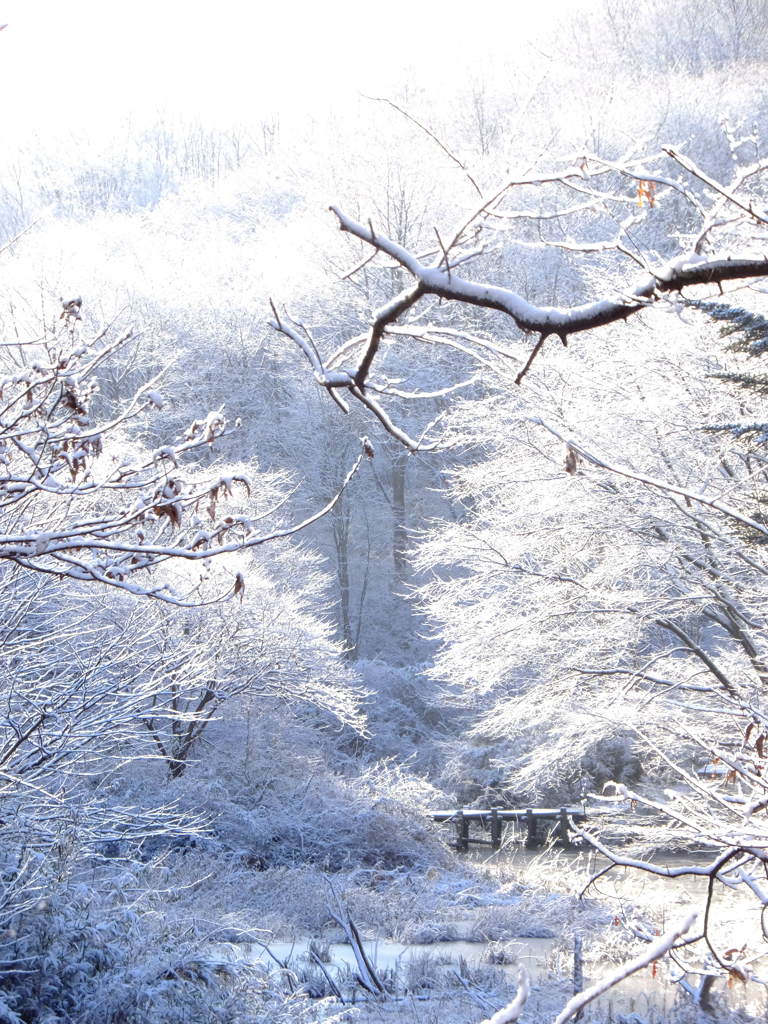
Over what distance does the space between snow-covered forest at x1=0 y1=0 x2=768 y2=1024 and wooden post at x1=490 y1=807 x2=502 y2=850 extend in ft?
0.62

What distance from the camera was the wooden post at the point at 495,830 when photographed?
16266 millimetres

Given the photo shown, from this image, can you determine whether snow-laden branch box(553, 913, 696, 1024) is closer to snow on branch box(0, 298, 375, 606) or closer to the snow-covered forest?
the snow-covered forest

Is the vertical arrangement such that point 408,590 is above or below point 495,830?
above

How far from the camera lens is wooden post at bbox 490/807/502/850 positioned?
53.4 ft

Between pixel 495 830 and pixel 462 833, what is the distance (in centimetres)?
55

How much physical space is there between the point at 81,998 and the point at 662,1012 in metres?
4.97

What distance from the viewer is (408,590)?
2397 centimetres

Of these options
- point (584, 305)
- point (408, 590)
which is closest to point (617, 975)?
point (584, 305)

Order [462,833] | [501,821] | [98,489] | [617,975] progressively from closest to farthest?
[617,975]
[98,489]
[462,833]
[501,821]

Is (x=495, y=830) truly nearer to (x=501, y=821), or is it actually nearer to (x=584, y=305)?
(x=501, y=821)

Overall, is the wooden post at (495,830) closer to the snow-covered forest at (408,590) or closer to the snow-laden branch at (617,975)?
the snow-covered forest at (408,590)

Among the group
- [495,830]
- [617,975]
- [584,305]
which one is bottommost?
[495,830]

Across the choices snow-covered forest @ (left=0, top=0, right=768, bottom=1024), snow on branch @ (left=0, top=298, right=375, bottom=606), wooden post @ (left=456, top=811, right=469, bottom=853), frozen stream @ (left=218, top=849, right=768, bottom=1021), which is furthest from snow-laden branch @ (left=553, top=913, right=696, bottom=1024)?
wooden post @ (left=456, top=811, right=469, bottom=853)

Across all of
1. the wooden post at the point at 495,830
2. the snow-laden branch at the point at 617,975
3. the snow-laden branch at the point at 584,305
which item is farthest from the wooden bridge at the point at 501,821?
the snow-laden branch at the point at 617,975
